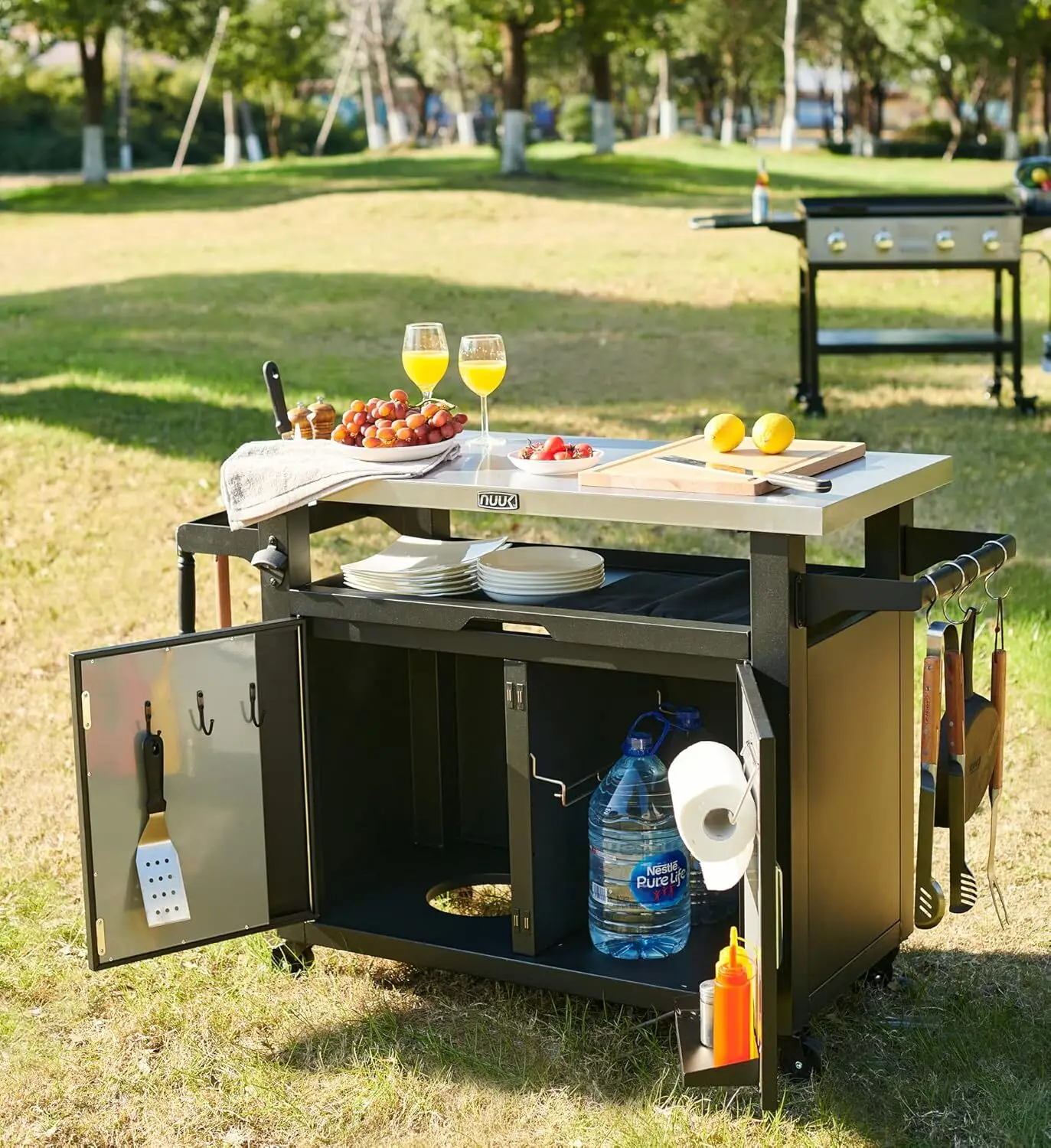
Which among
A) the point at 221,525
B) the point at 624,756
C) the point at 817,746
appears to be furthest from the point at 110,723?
the point at 817,746

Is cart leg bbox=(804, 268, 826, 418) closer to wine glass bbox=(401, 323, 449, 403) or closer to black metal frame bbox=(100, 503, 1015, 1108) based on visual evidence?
black metal frame bbox=(100, 503, 1015, 1108)

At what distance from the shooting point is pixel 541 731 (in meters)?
3.40

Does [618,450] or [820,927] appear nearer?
[820,927]

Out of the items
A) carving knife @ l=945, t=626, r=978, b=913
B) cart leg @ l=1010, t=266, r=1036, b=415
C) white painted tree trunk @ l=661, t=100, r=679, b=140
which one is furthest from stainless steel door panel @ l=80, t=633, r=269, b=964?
white painted tree trunk @ l=661, t=100, r=679, b=140

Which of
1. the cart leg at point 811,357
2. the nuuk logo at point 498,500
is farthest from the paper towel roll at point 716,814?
the cart leg at point 811,357

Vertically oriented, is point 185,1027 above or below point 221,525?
below

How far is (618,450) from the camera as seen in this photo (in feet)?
12.0

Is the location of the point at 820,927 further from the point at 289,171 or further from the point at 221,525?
the point at 289,171

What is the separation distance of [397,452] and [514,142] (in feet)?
80.3

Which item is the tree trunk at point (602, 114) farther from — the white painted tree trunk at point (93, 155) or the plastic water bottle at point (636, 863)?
the plastic water bottle at point (636, 863)

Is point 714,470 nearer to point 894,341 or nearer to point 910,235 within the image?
point 910,235

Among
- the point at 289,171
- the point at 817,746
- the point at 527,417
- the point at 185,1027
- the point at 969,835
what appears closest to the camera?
the point at 817,746

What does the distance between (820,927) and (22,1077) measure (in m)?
1.72

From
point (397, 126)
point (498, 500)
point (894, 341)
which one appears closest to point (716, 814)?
point (498, 500)
